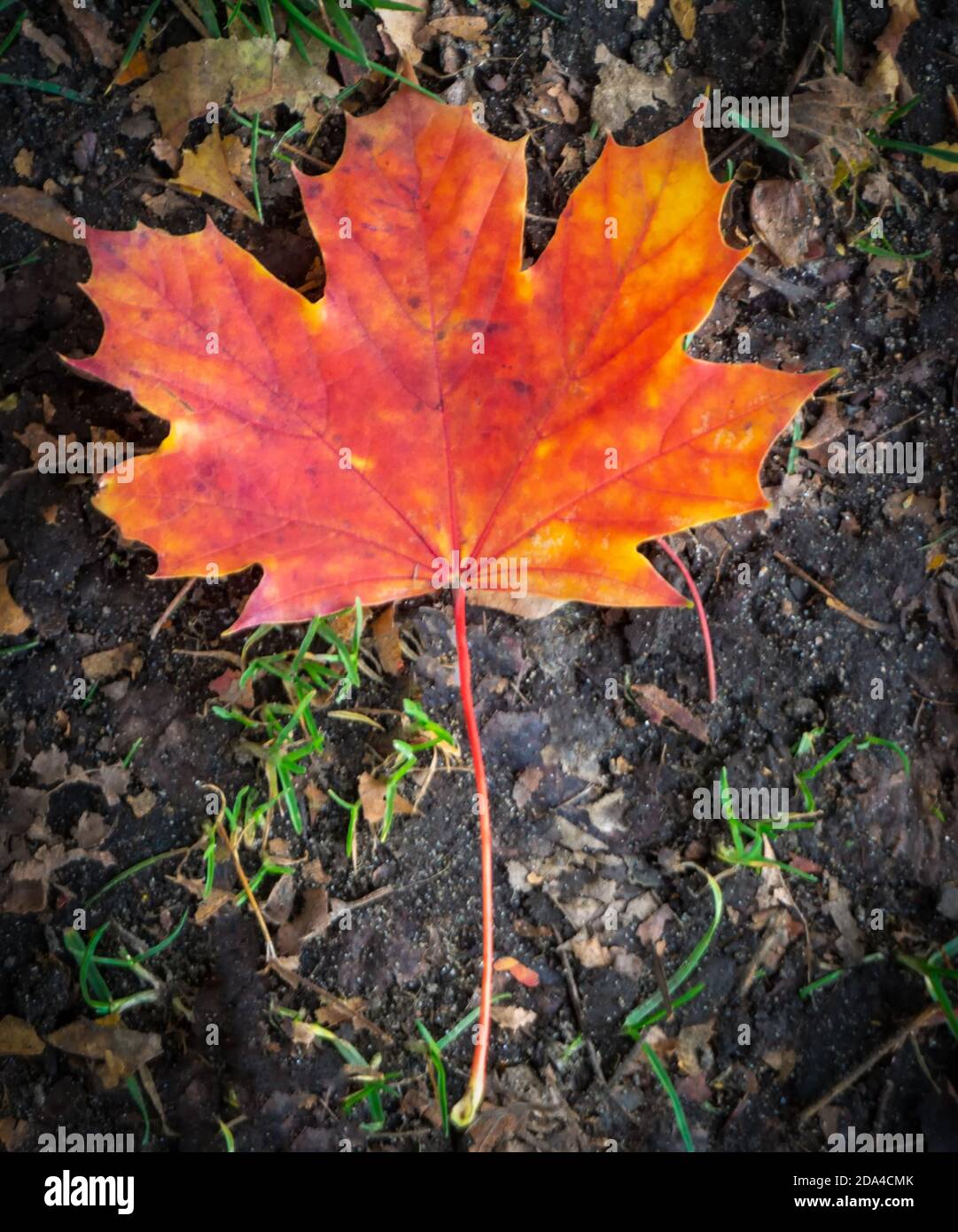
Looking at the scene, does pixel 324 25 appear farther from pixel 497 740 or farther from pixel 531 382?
pixel 497 740

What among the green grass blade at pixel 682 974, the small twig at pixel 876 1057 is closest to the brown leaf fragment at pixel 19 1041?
the green grass blade at pixel 682 974

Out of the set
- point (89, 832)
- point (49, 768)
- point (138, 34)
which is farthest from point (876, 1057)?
point (138, 34)

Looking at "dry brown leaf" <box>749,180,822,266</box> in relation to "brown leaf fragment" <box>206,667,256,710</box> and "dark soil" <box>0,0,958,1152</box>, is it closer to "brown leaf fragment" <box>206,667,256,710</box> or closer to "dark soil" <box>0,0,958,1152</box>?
"dark soil" <box>0,0,958,1152</box>

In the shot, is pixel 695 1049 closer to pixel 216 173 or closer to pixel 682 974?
pixel 682 974

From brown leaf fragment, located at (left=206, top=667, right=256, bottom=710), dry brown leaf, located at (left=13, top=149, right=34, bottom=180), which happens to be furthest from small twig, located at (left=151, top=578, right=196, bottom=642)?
dry brown leaf, located at (left=13, top=149, right=34, bottom=180)

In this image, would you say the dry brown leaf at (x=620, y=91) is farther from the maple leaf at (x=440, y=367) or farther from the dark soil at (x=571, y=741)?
the maple leaf at (x=440, y=367)

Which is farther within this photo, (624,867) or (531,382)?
(624,867)
